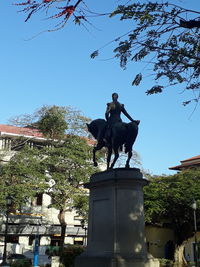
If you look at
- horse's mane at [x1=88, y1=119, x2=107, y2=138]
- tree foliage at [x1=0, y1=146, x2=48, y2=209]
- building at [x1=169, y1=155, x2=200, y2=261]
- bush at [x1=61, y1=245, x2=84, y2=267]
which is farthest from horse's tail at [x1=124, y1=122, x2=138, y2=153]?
building at [x1=169, y1=155, x2=200, y2=261]

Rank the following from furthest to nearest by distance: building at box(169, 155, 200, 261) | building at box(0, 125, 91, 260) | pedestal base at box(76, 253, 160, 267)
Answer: building at box(169, 155, 200, 261), building at box(0, 125, 91, 260), pedestal base at box(76, 253, 160, 267)

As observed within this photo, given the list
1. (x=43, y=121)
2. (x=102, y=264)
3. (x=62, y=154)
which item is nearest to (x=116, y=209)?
(x=102, y=264)

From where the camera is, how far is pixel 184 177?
104ft

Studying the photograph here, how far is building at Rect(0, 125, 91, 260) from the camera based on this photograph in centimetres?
3741

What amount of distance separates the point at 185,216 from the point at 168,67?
78.0 ft

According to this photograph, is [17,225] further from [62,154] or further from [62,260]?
[62,260]

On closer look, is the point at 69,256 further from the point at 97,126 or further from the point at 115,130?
the point at 115,130

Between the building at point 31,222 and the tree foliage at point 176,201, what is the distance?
9.67 meters

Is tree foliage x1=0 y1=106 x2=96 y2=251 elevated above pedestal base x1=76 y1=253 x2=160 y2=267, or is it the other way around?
tree foliage x1=0 y1=106 x2=96 y2=251

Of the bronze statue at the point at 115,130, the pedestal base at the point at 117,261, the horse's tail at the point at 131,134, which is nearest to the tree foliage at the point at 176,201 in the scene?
the bronze statue at the point at 115,130

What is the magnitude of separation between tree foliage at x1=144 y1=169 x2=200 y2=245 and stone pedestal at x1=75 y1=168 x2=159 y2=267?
19.2 metres

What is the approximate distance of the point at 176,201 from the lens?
2984 cm

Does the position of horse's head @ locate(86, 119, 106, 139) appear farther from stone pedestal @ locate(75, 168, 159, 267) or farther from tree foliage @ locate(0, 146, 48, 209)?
tree foliage @ locate(0, 146, 48, 209)

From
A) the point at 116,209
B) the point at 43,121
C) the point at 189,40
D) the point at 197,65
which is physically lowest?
the point at 116,209
